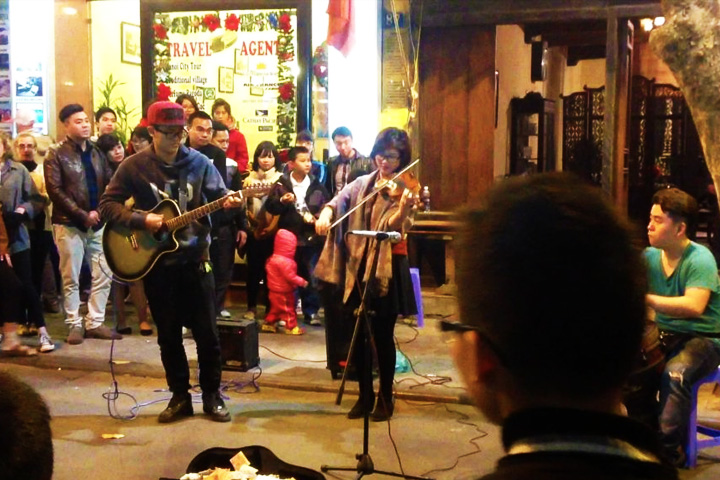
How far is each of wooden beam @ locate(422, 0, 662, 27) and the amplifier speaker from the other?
4127 millimetres

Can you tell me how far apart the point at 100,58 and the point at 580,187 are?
34.8 feet

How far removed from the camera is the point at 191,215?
18.4 ft

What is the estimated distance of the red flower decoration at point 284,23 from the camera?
10.0m

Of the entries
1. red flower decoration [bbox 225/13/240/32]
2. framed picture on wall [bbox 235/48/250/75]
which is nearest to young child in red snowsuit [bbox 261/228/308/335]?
framed picture on wall [bbox 235/48/250/75]

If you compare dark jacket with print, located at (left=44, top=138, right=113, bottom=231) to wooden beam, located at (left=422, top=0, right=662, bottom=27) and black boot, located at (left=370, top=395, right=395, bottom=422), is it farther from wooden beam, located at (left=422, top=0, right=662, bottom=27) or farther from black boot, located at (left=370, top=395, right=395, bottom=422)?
wooden beam, located at (left=422, top=0, right=662, bottom=27)

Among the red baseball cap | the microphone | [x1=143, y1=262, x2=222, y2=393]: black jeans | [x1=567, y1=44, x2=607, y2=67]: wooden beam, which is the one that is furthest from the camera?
[x1=567, y1=44, x2=607, y2=67]: wooden beam

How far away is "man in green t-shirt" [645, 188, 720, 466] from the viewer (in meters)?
4.80

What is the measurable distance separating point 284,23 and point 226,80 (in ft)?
3.19

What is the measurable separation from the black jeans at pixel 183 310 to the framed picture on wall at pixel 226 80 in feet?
16.5

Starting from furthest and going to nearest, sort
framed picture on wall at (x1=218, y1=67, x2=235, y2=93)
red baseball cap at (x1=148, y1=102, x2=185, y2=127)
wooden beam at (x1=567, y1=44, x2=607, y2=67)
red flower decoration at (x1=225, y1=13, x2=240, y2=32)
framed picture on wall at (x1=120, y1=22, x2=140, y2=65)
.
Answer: wooden beam at (x1=567, y1=44, x2=607, y2=67) → framed picture on wall at (x1=120, y1=22, x2=140, y2=65) → framed picture on wall at (x1=218, y1=67, x2=235, y2=93) → red flower decoration at (x1=225, y1=13, x2=240, y2=32) → red baseball cap at (x1=148, y1=102, x2=185, y2=127)

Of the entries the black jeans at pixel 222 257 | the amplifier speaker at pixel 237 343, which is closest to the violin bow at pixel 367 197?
the amplifier speaker at pixel 237 343

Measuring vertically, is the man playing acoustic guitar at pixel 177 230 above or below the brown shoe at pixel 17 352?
above

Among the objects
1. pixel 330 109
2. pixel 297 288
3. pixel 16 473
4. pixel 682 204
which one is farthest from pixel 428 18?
pixel 16 473

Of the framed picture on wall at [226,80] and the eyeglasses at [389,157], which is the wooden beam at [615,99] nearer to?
the eyeglasses at [389,157]
